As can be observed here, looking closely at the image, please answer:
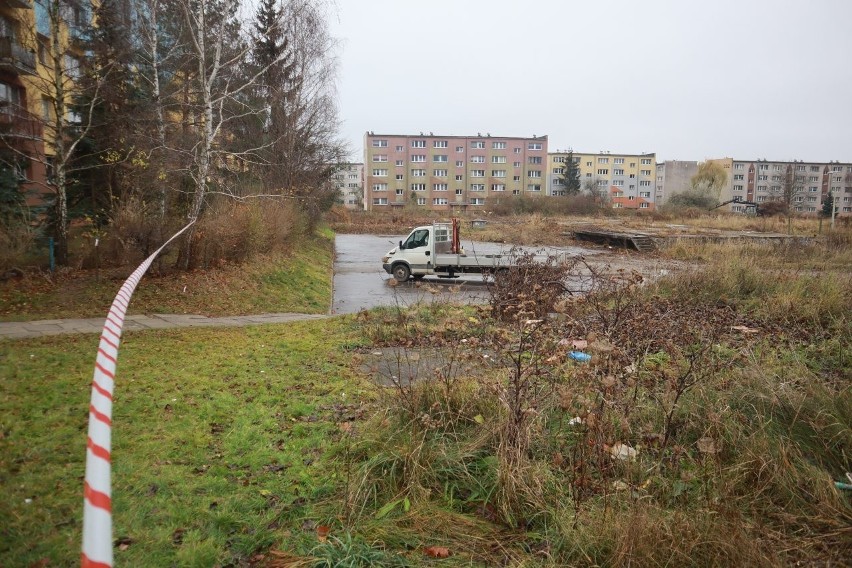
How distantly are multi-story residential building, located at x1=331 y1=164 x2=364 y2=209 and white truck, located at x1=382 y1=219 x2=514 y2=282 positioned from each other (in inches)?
656

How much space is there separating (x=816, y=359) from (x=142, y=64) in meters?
20.8

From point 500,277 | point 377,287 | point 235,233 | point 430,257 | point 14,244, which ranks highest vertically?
point 235,233

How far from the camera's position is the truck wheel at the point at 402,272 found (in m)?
21.8

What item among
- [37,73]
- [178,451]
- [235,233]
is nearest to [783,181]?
[235,233]

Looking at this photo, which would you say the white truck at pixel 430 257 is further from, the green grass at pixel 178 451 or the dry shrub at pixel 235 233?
the green grass at pixel 178 451

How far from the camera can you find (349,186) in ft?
443

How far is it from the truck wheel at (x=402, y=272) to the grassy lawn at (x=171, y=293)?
200 inches

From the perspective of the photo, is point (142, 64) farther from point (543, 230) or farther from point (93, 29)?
point (543, 230)

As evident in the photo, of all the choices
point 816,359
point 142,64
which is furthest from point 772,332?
point 142,64

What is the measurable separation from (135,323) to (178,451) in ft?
23.2

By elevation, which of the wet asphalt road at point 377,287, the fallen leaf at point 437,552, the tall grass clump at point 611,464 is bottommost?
the wet asphalt road at point 377,287

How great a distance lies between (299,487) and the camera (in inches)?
156

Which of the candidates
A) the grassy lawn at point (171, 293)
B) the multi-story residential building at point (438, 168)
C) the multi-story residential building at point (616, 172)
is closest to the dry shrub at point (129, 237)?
the grassy lawn at point (171, 293)

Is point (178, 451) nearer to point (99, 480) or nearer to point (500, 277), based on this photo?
point (99, 480)
